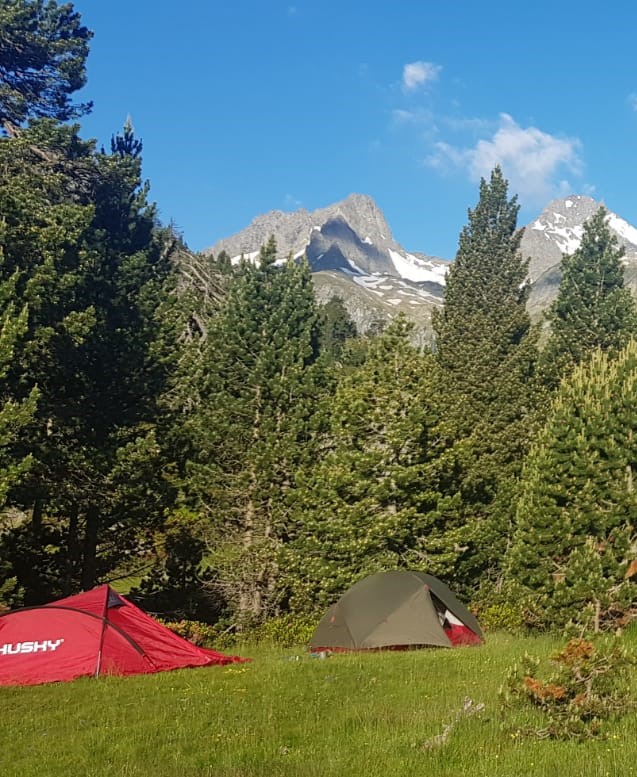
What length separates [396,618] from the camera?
67.2 feet

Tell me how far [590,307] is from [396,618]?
26.2 meters

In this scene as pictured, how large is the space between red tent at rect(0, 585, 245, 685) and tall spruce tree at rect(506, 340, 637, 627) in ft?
34.6

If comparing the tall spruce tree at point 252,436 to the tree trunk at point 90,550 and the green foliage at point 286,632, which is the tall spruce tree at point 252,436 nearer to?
the green foliage at point 286,632

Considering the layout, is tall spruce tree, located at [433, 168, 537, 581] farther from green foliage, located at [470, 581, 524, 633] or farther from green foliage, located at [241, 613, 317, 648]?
green foliage, located at [241, 613, 317, 648]

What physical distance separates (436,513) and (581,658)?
17351mm

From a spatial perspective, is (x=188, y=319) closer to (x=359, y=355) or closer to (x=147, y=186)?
(x=147, y=186)

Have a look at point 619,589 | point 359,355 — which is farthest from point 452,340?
point 619,589

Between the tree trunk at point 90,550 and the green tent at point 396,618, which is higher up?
the tree trunk at point 90,550

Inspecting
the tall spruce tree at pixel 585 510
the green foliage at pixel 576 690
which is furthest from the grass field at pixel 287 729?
the tall spruce tree at pixel 585 510

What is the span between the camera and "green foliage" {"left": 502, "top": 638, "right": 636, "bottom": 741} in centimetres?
897

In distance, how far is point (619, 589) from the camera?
63.7 ft

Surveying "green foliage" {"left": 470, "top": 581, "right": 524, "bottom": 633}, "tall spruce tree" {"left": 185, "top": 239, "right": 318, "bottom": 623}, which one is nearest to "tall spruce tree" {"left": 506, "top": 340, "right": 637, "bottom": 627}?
"green foliage" {"left": 470, "top": 581, "right": 524, "bottom": 633}

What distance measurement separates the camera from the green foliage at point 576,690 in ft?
29.4

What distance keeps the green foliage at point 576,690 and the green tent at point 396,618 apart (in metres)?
11.0
